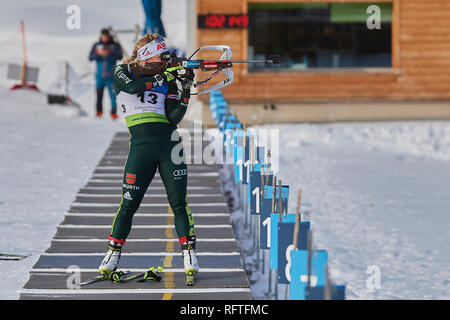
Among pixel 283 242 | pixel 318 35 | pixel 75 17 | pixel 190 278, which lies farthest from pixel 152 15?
pixel 283 242

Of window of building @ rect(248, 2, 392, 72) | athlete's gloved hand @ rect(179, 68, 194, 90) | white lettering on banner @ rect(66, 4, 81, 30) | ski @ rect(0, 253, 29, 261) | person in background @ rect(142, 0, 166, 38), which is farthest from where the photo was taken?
window of building @ rect(248, 2, 392, 72)

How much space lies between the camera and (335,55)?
72.4 feet

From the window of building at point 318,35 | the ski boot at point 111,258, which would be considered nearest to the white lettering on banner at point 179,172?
the ski boot at point 111,258

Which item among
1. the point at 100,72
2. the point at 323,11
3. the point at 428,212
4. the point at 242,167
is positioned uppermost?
the point at 323,11

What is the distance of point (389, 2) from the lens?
22047 mm

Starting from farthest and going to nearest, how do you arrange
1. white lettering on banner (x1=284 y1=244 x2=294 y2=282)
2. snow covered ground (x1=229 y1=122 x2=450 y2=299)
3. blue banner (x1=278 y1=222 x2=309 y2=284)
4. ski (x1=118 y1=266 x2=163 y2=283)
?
1. snow covered ground (x1=229 y1=122 x2=450 y2=299)
2. ski (x1=118 y1=266 x2=163 y2=283)
3. blue banner (x1=278 y1=222 x2=309 y2=284)
4. white lettering on banner (x1=284 y1=244 x2=294 y2=282)

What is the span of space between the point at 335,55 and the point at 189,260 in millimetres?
15182

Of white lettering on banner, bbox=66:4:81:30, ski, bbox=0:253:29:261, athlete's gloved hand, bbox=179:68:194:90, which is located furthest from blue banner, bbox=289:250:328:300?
white lettering on banner, bbox=66:4:81:30

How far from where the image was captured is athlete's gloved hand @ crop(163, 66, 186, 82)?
24.1ft

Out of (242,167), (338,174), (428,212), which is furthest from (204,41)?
(242,167)

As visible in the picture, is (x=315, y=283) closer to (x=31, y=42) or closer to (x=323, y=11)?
(x=323, y=11)

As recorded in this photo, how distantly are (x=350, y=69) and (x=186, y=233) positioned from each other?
49.9ft

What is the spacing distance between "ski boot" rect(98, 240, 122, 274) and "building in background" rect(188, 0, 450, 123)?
45.1ft

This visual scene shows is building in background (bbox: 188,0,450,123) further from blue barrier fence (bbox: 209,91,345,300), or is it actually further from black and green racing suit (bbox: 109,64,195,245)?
black and green racing suit (bbox: 109,64,195,245)
